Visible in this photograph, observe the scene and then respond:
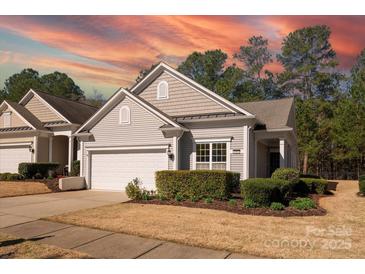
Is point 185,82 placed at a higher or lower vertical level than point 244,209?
higher

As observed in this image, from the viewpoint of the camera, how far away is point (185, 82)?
17.9 meters

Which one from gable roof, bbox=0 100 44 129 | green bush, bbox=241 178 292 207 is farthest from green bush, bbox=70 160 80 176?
green bush, bbox=241 178 292 207

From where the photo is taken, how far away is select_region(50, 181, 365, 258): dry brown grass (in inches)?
267

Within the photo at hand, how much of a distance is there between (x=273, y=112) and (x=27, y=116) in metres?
18.4

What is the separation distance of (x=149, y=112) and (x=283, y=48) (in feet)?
118

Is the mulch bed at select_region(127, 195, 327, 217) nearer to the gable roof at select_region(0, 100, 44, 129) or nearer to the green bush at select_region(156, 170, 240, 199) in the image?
the green bush at select_region(156, 170, 240, 199)

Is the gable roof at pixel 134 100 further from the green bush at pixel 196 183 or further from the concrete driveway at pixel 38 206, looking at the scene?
the concrete driveway at pixel 38 206

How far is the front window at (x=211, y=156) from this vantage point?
53.2 feet

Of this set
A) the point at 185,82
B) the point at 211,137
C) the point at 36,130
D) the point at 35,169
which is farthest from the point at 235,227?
the point at 36,130

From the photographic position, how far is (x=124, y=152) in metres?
17.9

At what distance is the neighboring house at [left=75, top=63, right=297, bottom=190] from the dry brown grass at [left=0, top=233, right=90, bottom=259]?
9.72 m

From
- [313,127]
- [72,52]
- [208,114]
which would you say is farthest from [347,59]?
[72,52]

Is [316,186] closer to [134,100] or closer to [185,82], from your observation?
[185,82]

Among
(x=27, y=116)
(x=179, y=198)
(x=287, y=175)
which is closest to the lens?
(x=179, y=198)
